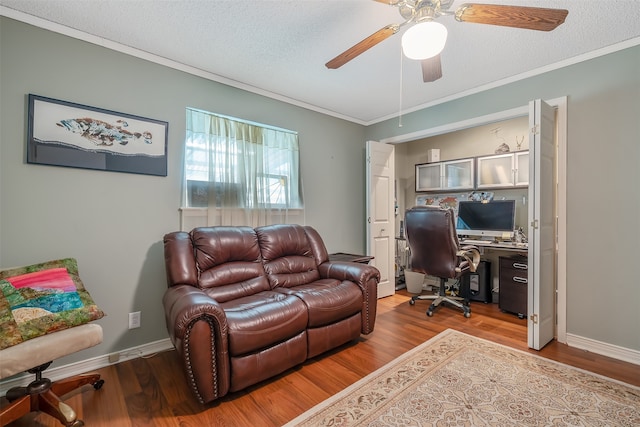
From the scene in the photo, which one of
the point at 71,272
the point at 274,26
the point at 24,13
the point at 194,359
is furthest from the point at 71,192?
the point at 274,26

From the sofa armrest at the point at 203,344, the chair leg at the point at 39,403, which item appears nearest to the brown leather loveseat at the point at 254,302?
the sofa armrest at the point at 203,344

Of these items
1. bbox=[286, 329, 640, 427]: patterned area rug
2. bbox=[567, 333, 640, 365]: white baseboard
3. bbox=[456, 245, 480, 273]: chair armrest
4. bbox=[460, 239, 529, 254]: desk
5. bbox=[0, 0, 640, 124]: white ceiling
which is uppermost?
bbox=[0, 0, 640, 124]: white ceiling

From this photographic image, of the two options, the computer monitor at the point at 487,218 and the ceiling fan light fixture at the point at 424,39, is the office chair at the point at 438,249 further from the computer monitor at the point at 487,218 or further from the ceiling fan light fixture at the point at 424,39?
the ceiling fan light fixture at the point at 424,39

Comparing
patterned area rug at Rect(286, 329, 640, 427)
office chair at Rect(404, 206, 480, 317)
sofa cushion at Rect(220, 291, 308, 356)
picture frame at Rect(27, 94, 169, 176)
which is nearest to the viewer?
patterned area rug at Rect(286, 329, 640, 427)

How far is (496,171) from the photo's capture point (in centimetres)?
378

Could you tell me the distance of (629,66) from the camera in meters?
2.23

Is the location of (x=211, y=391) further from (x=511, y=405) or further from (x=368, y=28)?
(x=368, y=28)

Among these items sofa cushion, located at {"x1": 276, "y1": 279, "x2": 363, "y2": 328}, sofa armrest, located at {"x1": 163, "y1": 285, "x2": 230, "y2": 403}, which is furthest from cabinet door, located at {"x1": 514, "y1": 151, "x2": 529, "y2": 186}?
sofa armrest, located at {"x1": 163, "y1": 285, "x2": 230, "y2": 403}

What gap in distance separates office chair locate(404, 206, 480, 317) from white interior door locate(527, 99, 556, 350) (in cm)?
77

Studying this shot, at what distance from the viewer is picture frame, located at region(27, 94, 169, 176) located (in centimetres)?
194

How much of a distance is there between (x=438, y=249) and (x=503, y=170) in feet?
5.03

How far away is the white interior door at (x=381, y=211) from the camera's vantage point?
376cm

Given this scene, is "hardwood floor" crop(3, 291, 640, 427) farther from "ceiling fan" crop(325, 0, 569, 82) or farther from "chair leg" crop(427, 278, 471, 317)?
"ceiling fan" crop(325, 0, 569, 82)

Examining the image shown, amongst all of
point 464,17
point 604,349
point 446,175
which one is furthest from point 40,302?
point 446,175
